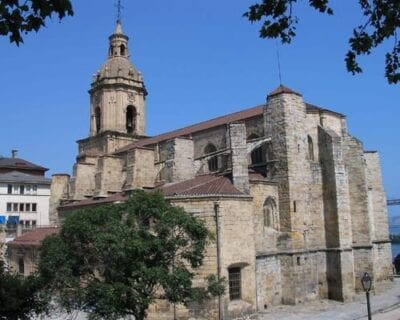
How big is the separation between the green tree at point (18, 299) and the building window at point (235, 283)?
33.5 feet

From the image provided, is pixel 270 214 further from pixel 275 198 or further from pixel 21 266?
pixel 21 266

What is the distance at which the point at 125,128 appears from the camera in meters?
44.3

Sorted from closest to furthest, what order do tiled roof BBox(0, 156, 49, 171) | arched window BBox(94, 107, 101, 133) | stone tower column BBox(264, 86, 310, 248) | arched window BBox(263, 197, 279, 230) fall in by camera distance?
arched window BBox(263, 197, 279, 230)
stone tower column BBox(264, 86, 310, 248)
arched window BBox(94, 107, 101, 133)
tiled roof BBox(0, 156, 49, 171)

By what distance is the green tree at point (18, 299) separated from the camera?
39.1 feet

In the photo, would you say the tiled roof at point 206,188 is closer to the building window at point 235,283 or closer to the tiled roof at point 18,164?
the building window at point 235,283

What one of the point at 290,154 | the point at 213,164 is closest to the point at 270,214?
the point at 290,154

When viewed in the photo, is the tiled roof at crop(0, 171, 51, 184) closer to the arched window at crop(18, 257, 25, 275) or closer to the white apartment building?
the white apartment building

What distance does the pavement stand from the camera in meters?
21.7

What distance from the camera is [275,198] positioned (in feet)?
83.3

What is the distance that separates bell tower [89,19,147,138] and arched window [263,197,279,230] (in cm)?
2171

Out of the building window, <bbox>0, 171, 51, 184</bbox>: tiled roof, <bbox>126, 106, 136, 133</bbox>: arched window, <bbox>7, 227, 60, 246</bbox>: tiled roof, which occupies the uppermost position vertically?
<bbox>126, 106, 136, 133</bbox>: arched window

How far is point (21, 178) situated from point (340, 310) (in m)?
35.5

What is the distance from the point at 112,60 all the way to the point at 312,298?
3006 centimetres

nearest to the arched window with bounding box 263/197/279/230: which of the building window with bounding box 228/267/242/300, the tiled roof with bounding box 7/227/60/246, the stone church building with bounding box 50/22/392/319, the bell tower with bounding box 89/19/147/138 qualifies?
the stone church building with bounding box 50/22/392/319
